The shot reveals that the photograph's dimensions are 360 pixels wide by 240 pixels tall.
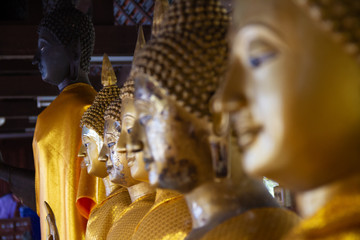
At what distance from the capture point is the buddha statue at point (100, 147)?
250 cm

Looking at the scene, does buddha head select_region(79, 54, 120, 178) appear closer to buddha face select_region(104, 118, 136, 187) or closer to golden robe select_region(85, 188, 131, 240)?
golden robe select_region(85, 188, 131, 240)

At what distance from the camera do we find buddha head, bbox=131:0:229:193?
1.35 meters

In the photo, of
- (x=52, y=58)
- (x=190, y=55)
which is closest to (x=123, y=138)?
(x=190, y=55)

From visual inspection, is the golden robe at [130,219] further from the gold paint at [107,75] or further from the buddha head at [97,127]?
the gold paint at [107,75]

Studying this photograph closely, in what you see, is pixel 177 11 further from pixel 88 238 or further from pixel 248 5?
pixel 88 238

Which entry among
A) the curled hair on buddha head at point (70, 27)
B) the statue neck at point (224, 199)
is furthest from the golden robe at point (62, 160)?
the statue neck at point (224, 199)

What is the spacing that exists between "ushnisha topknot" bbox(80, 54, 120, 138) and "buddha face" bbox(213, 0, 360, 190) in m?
1.66

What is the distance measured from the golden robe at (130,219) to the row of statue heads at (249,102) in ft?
2.26

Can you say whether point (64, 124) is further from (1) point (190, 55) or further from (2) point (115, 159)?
(1) point (190, 55)

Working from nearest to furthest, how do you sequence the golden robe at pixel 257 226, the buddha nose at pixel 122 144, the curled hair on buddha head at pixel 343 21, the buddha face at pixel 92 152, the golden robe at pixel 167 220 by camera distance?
the curled hair on buddha head at pixel 343 21 → the golden robe at pixel 257 226 → the golden robe at pixel 167 220 → the buddha nose at pixel 122 144 → the buddha face at pixel 92 152

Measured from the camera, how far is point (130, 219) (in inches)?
84.2

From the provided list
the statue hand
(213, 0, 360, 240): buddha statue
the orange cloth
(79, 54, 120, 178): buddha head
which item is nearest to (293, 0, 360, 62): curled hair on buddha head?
(213, 0, 360, 240): buddha statue

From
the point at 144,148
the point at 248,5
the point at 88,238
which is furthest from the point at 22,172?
the point at 248,5

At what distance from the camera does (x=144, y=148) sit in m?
1.42
